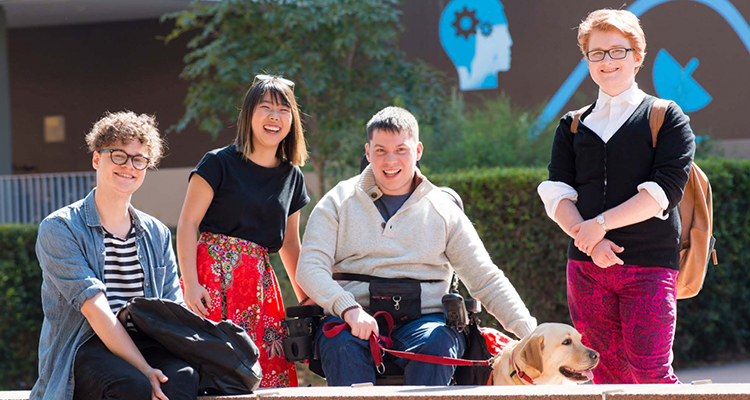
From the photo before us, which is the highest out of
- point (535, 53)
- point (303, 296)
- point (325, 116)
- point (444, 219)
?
point (535, 53)

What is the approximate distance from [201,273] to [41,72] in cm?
1551

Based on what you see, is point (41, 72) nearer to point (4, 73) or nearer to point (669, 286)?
point (4, 73)

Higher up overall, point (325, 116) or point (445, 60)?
point (445, 60)

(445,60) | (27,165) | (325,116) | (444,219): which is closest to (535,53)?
(445,60)

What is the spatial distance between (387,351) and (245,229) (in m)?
0.96

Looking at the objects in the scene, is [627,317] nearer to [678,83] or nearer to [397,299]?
[397,299]

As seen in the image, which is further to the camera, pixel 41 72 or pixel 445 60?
pixel 41 72

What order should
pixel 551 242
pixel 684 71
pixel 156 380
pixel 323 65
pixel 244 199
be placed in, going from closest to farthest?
pixel 156 380 → pixel 244 199 → pixel 551 242 → pixel 323 65 → pixel 684 71

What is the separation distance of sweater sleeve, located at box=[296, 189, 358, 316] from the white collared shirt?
948 mm

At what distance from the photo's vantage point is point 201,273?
3.95 m

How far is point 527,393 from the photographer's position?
282 centimetres

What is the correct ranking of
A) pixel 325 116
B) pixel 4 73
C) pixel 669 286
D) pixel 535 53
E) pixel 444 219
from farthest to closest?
1. pixel 4 73
2. pixel 535 53
3. pixel 325 116
4. pixel 444 219
5. pixel 669 286

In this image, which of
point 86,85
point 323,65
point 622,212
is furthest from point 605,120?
point 86,85

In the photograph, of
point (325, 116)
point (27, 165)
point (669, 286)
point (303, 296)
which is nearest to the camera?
point (669, 286)
